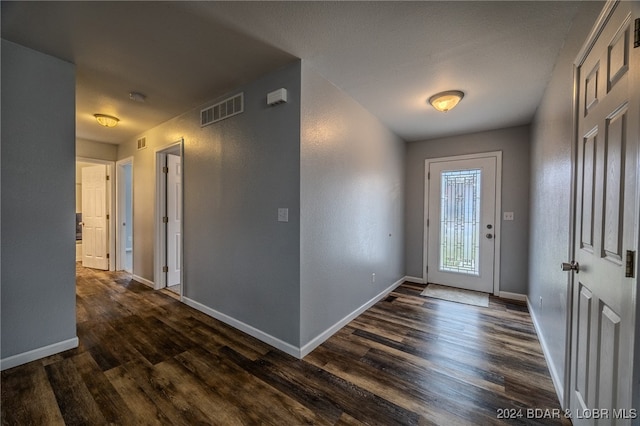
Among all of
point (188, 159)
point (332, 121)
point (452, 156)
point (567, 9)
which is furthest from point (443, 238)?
point (188, 159)

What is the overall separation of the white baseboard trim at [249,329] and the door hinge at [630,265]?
1993mm

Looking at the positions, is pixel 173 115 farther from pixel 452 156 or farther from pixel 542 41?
pixel 452 156

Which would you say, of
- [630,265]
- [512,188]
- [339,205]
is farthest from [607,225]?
[512,188]

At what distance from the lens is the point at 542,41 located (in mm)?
1804

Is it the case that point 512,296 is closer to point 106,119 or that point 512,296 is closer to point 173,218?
point 173,218

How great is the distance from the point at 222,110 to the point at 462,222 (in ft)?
12.1

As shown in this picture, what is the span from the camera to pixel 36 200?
202cm

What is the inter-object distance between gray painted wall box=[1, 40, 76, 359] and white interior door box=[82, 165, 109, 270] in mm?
3239

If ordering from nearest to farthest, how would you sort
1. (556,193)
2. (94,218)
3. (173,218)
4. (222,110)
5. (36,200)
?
(556,193)
(36,200)
(222,110)
(173,218)
(94,218)

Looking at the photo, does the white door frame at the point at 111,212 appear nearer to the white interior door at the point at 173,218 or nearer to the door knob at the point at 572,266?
the white interior door at the point at 173,218

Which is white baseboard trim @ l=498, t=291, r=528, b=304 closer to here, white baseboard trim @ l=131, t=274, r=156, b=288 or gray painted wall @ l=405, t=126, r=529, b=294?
gray painted wall @ l=405, t=126, r=529, b=294

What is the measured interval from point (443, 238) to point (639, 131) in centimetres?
348

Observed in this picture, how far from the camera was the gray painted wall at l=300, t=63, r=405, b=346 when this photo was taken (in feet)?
7.22

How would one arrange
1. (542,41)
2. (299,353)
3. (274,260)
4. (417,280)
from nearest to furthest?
1. (542,41)
2. (299,353)
3. (274,260)
4. (417,280)
